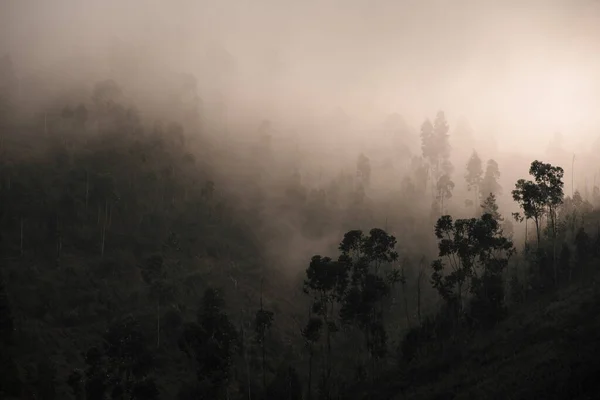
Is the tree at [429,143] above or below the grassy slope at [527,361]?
above

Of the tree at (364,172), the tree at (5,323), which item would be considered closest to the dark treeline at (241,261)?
the tree at (5,323)

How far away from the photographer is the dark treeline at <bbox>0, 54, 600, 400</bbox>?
268 ft

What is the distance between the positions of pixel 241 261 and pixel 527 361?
300 feet

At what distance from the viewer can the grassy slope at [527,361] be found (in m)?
45.9

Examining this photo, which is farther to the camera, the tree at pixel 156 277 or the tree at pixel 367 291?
the tree at pixel 156 277

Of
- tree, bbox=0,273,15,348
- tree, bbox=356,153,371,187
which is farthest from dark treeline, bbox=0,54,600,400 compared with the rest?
tree, bbox=356,153,371,187

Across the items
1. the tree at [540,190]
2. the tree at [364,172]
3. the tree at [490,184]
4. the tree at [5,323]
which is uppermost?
the tree at [364,172]

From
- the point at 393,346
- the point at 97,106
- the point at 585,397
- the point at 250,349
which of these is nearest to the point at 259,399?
the point at 250,349

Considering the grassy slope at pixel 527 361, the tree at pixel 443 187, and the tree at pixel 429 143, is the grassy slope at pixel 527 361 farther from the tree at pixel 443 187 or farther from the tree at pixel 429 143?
the tree at pixel 429 143

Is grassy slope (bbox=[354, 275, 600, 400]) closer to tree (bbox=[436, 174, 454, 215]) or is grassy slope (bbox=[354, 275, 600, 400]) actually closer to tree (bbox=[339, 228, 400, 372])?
tree (bbox=[339, 228, 400, 372])

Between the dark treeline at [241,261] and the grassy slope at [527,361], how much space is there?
848 mm

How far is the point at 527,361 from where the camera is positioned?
54.6 meters

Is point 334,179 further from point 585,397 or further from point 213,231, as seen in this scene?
point 585,397

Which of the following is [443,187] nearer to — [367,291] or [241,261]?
[241,261]
